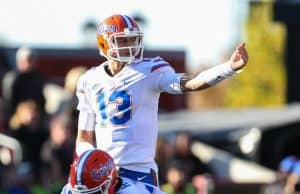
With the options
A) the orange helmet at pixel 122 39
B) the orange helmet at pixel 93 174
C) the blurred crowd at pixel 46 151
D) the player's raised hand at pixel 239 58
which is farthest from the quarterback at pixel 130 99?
the blurred crowd at pixel 46 151

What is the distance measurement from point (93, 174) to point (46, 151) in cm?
557

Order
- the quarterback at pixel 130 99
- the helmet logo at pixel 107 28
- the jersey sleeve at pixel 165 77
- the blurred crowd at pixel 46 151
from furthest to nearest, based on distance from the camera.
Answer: the blurred crowd at pixel 46 151 → the helmet logo at pixel 107 28 → the quarterback at pixel 130 99 → the jersey sleeve at pixel 165 77

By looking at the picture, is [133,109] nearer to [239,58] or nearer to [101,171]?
[101,171]

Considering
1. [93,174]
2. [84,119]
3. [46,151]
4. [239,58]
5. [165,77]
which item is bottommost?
[46,151]

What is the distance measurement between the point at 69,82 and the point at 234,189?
2.32 m

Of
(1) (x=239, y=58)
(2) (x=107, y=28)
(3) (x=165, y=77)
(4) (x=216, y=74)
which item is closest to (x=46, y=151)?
(2) (x=107, y=28)

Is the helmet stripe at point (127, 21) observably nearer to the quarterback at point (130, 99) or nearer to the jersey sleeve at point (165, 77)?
the quarterback at point (130, 99)

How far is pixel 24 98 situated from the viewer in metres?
14.3

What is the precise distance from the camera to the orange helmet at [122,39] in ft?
27.7

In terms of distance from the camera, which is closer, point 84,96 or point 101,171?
point 101,171

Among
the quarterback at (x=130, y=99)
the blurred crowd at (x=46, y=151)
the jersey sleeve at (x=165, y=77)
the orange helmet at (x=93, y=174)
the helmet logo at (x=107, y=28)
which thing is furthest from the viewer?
the blurred crowd at (x=46, y=151)

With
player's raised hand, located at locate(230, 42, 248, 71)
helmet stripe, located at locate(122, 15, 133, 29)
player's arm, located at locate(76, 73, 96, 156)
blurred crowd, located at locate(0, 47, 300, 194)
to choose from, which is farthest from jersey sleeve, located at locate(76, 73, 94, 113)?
blurred crowd, located at locate(0, 47, 300, 194)

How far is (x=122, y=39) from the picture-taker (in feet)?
27.8

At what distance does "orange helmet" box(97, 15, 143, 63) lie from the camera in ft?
27.7
